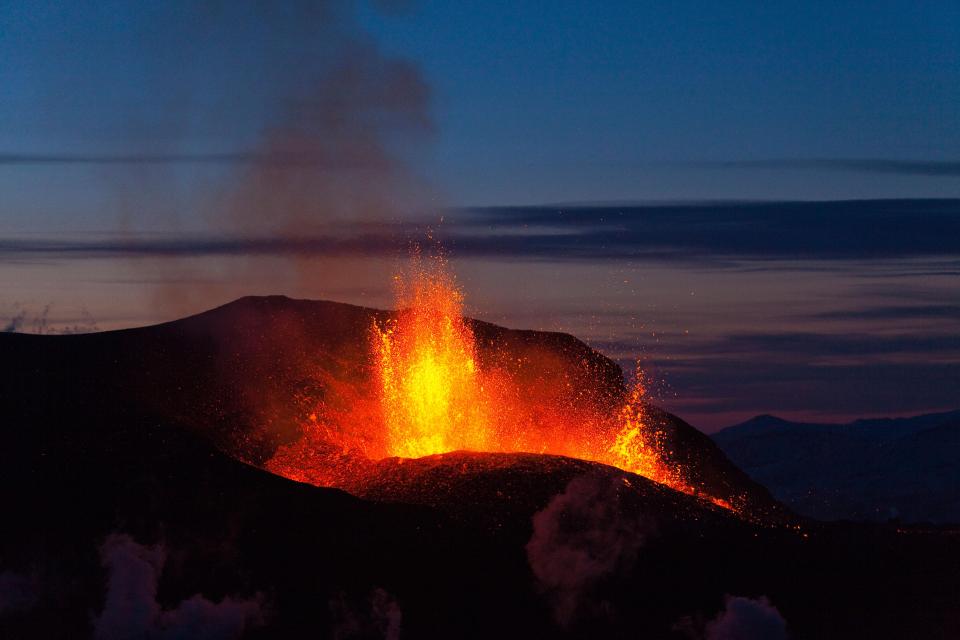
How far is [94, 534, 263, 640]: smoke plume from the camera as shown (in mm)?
48188

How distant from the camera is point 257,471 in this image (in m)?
55.4

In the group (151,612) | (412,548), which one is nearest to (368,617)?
(412,548)

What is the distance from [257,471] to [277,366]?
75.8 ft

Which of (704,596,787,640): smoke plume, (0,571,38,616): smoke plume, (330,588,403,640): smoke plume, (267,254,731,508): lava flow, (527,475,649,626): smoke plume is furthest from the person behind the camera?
(267,254,731,508): lava flow

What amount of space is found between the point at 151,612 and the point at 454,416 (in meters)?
36.1

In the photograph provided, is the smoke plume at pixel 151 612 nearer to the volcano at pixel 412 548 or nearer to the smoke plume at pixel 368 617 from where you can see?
the volcano at pixel 412 548

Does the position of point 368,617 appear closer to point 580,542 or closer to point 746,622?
point 580,542

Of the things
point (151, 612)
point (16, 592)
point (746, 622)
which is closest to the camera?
point (151, 612)

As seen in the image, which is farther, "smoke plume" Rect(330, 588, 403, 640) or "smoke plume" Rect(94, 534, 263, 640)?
"smoke plume" Rect(330, 588, 403, 640)

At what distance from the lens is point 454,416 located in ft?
271

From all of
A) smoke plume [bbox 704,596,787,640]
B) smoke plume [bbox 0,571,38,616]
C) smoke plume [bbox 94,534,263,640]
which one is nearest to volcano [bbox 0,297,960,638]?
smoke plume [bbox 0,571,38,616]

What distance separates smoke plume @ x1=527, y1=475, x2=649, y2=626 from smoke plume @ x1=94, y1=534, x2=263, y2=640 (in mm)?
12451

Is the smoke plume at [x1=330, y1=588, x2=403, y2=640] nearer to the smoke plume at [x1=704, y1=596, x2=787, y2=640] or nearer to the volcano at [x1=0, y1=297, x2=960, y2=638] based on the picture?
the volcano at [x1=0, y1=297, x2=960, y2=638]

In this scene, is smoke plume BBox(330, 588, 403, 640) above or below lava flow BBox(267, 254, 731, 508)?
below
